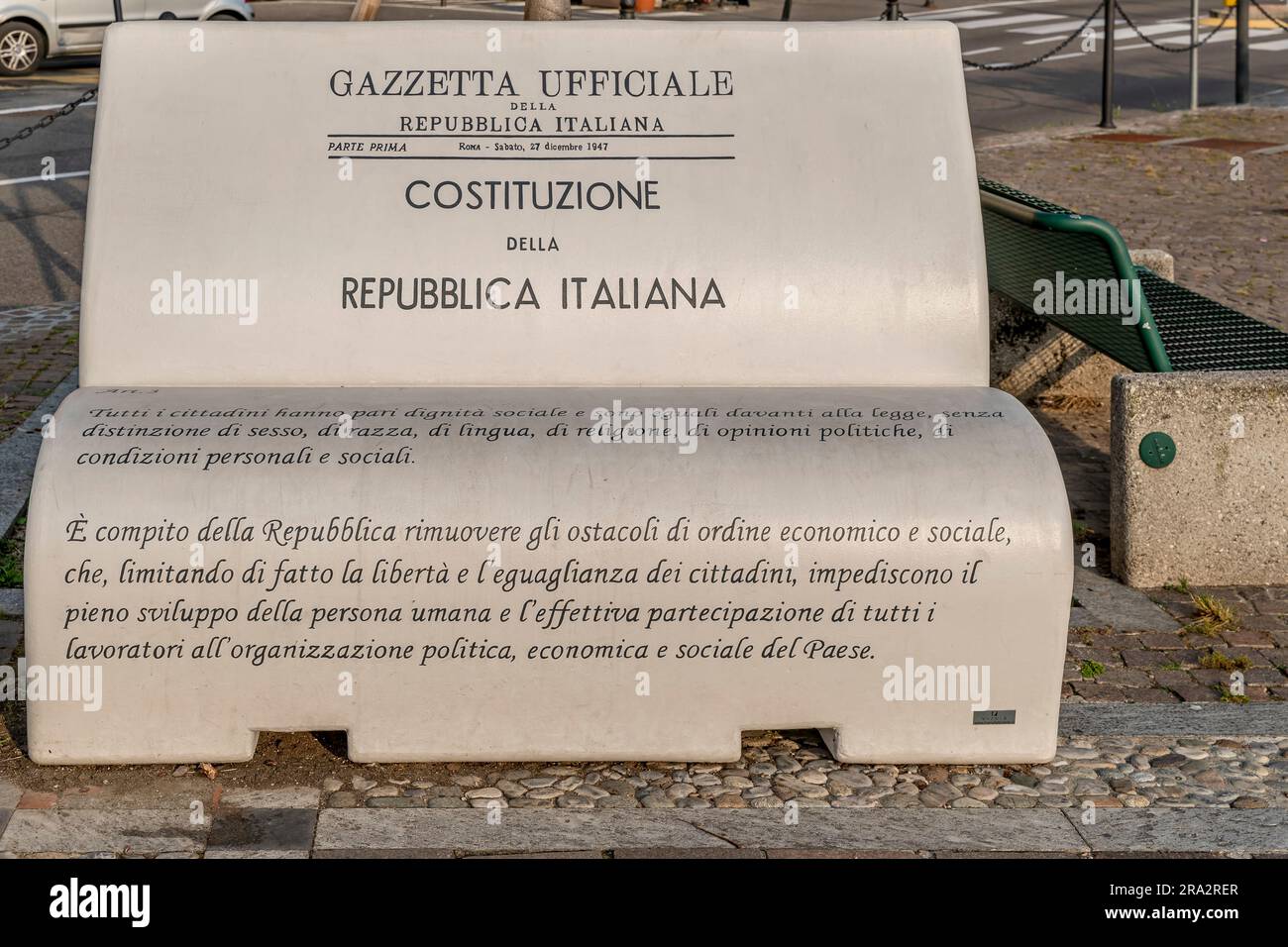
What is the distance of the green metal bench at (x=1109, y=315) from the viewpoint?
5.65 m

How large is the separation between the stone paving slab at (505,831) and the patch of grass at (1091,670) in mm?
1536

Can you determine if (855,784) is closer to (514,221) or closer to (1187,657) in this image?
(1187,657)

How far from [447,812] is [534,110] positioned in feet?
6.94

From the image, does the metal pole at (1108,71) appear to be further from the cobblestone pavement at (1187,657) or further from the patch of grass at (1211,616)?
the patch of grass at (1211,616)

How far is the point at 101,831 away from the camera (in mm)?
3891

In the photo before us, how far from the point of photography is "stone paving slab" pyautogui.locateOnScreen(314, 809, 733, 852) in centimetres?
384

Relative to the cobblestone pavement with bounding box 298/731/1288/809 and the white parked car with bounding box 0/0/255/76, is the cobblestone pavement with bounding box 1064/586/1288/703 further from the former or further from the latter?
the white parked car with bounding box 0/0/255/76

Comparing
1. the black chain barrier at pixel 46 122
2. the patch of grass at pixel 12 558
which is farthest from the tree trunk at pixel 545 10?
the patch of grass at pixel 12 558

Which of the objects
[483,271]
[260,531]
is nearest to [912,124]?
[483,271]

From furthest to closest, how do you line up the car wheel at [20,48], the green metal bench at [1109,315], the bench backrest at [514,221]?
the car wheel at [20,48] < the green metal bench at [1109,315] < the bench backrest at [514,221]

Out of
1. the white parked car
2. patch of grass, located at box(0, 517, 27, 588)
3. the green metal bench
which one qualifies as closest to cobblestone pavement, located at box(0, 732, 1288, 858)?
patch of grass, located at box(0, 517, 27, 588)

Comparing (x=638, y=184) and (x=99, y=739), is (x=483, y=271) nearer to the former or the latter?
(x=638, y=184)

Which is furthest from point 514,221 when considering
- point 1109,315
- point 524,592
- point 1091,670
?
point 1109,315

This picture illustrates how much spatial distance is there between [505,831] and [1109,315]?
3083 millimetres
